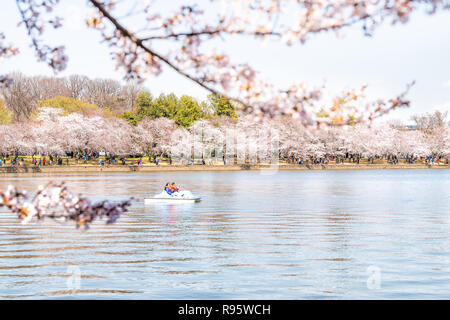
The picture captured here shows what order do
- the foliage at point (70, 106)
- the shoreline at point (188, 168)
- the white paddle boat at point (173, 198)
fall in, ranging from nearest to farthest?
the white paddle boat at point (173, 198), the shoreline at point (188, 168), the foliage at point (70, 106)

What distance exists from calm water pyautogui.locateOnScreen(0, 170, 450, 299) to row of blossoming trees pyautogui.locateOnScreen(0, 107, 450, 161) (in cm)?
6362

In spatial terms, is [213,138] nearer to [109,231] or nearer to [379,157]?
[379,157]

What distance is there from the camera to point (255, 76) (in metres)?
5.93

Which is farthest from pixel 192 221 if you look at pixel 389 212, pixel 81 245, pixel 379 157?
pixel 379 157

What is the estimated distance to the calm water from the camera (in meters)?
15.4

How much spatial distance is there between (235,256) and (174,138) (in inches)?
3164

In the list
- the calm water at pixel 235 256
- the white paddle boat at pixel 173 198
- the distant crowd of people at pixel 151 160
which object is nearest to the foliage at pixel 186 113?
the distant crowd of people at pixel 151 160

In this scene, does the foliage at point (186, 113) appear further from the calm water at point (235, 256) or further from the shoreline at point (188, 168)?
the calm water at point (235, 256)

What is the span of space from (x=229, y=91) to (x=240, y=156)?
336 ft

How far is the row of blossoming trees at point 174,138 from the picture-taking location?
97.8 metres

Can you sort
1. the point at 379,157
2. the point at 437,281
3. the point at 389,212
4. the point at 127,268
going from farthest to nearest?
1. the point at 379,157
2. the point at 389,212
3. the point at 127,268
4. the point at 437,281

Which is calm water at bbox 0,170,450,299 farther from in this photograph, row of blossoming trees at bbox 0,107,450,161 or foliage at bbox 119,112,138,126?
foliage at bbox 119,112,138,126

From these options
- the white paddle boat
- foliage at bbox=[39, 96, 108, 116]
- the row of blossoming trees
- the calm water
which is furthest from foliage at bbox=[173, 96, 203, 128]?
the calm water

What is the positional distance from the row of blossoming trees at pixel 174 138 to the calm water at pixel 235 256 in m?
63.6
